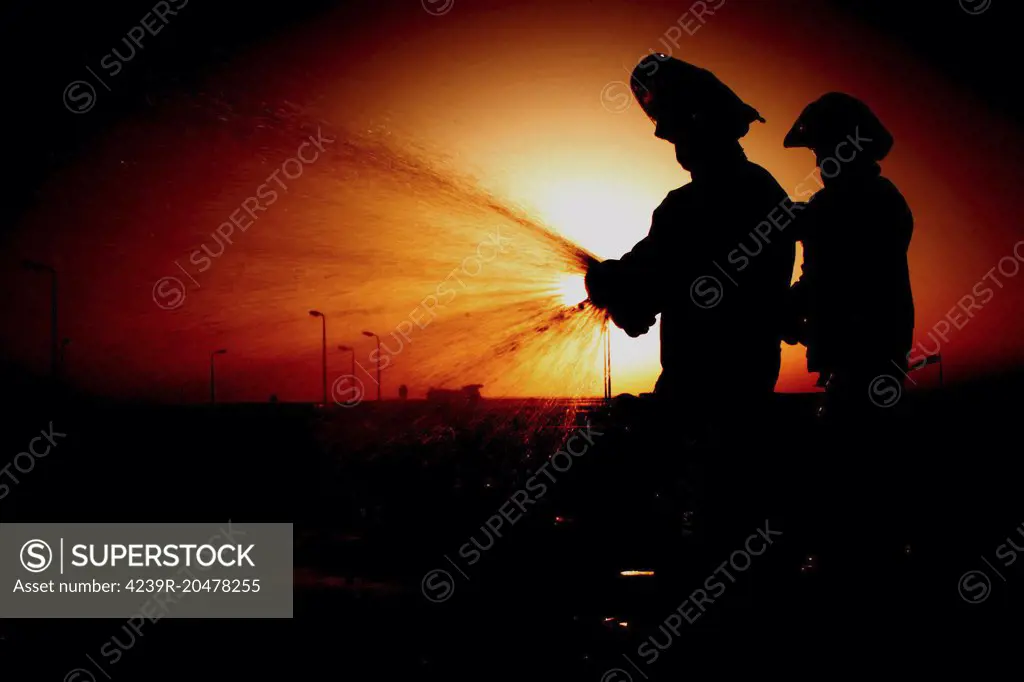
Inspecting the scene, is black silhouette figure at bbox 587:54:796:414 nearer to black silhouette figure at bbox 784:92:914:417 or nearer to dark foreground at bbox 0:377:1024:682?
dark foreground at bbox 0:377:1024:682

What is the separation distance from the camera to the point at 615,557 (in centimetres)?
380

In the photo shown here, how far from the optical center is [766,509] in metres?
2.89

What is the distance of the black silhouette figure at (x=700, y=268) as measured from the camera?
111 inches

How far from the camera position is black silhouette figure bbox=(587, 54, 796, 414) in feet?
9.25

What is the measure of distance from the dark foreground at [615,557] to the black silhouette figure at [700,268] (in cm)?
23

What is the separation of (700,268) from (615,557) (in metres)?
1.68

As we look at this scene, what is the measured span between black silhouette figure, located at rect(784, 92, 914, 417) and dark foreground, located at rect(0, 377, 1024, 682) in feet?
0.72

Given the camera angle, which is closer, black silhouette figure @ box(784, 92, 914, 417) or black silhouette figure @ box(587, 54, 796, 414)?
black silhouette figure @ box(587, 54, 796, 414)

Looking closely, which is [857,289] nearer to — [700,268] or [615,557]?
[700,268]

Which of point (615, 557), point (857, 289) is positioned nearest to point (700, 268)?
point (857, 289)

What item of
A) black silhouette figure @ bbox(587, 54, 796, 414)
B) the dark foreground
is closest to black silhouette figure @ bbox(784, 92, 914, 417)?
the dark foreground

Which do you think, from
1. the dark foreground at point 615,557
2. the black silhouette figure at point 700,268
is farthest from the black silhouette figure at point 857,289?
the black silhouette figure at point 700,268

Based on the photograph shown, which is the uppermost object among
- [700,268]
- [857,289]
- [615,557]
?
[857,289]

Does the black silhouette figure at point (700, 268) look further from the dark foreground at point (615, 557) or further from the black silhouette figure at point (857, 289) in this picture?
the black silhouette figure at point (857, 289)
